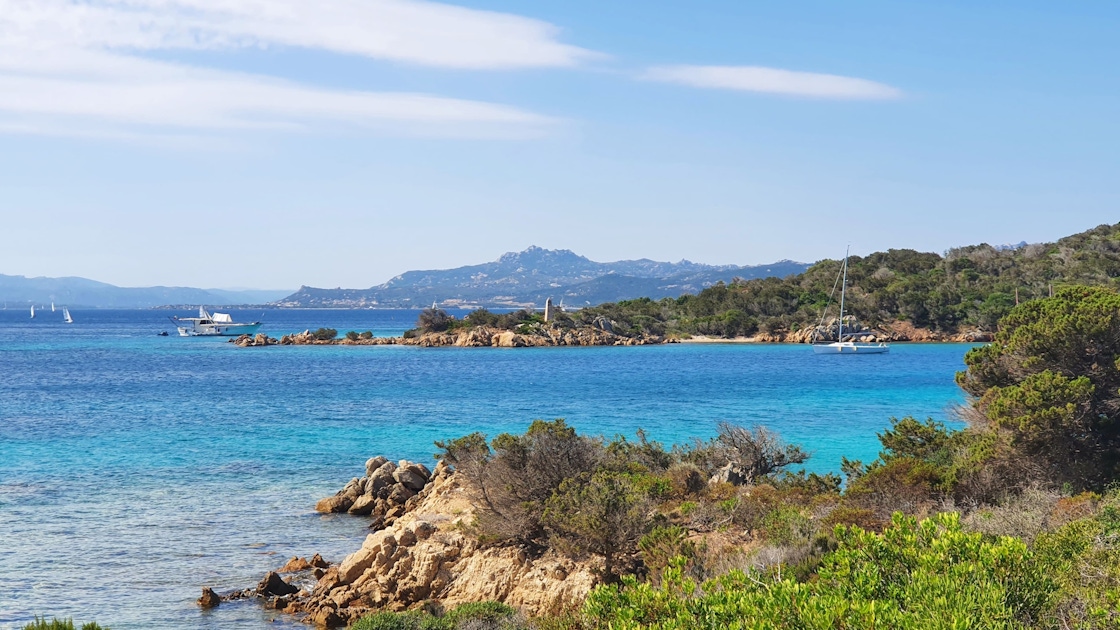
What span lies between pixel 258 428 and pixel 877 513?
2270cm

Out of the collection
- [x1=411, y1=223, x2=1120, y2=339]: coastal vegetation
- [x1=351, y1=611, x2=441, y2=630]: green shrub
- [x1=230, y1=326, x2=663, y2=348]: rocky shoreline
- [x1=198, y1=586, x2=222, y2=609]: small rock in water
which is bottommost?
[x1=198, y1=586, x2=222, y2=609]: small rock in water

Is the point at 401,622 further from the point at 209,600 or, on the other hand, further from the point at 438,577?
the point at 209,600

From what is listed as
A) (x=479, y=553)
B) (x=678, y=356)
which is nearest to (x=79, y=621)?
(x=479, y=553)

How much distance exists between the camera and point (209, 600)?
1277cm

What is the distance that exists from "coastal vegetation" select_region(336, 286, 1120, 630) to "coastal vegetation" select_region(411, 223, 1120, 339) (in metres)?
67.3

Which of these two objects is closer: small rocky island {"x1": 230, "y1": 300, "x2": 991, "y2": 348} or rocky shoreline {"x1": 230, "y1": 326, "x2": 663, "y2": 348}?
rocky shoreline {"x1": 230, "y1": 326, "x2": 663, "y2": 348}

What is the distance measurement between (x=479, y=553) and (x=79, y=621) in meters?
5.51

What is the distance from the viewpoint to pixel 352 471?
22.3 metres

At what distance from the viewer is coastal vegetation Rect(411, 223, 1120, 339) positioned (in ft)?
265

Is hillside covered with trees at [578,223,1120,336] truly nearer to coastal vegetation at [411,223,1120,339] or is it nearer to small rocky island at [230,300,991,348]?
coastal vegetation at [411,223,1120,339]

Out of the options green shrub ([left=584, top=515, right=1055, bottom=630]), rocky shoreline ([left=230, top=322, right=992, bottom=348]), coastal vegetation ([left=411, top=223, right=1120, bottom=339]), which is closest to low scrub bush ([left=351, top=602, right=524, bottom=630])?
green shrub ([left=584, top=515, right=1055, bottom=630])

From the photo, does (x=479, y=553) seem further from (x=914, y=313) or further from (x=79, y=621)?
(x=914, y=313)

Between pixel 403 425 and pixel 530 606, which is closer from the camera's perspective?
pixel 530 606

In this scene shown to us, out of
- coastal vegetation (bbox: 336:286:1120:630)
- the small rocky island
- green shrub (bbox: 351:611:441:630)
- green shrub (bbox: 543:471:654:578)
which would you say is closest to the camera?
coastal vegetation (bbox: 336:286:1120:630)
